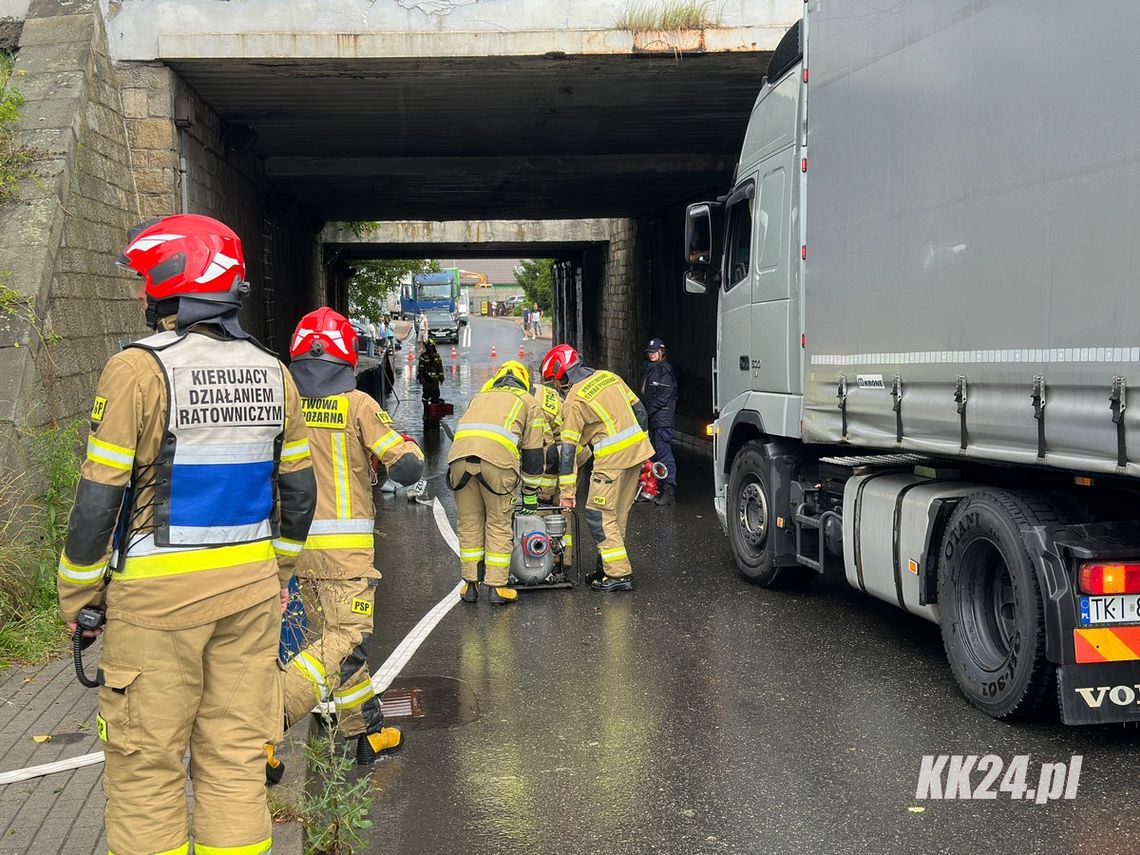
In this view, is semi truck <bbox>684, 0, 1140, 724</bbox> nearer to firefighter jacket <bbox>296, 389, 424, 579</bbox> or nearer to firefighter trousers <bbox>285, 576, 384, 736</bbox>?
firefighter jacket <bbox>296, 389, 424, 579</bbox>

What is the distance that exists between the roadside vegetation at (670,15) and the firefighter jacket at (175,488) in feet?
28.6

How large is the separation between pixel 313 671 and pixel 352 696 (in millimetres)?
327

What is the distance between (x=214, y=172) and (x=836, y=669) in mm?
10351

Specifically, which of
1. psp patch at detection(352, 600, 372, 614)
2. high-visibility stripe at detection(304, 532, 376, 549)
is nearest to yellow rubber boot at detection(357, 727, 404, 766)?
psp patch at detection(352, 600, 372, 614)

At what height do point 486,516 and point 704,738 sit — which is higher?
point 486,516

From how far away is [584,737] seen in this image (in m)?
5.39

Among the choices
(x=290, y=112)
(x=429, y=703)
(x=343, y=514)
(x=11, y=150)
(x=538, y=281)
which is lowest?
(x=429, y=703)

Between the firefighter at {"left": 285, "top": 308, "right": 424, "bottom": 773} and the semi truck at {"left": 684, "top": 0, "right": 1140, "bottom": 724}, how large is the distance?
2635 mm

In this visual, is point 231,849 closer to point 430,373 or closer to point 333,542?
point 333,542

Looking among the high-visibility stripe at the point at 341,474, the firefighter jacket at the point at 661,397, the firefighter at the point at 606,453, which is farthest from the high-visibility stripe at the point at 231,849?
the firefighter jacket at the point at 661,397

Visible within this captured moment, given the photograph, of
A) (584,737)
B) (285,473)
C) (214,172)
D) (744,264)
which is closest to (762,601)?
(744,264)

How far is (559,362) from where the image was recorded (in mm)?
8773

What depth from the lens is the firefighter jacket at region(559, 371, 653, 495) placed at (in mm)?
8477

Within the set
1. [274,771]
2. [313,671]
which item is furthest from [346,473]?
[274,771]
